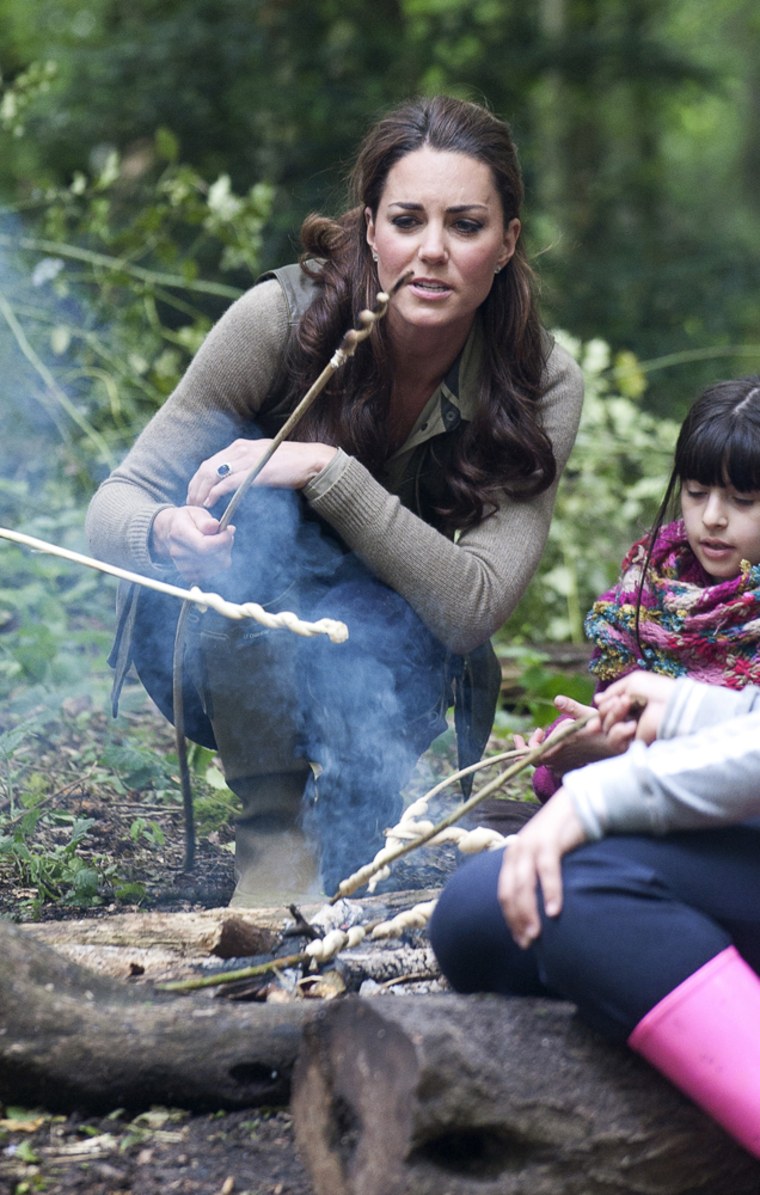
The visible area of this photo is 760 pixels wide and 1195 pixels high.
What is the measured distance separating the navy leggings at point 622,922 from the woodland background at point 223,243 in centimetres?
131

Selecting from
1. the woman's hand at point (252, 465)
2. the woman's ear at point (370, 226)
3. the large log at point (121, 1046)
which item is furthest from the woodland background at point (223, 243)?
A: the large log at point (121, 1046)

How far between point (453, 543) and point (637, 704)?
872 millimetres

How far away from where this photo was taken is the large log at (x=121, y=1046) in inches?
64.6

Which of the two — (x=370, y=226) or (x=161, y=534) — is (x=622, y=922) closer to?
(x=161, y=534)

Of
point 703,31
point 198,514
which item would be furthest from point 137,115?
point 703,31

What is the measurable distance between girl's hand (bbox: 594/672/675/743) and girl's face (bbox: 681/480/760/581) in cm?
45

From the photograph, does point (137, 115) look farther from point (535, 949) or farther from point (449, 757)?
point (535, 949)

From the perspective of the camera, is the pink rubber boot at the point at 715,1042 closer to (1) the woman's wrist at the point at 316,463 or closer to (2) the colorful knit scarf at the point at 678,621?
(2) the colorful knit scarf at the point at 678,621

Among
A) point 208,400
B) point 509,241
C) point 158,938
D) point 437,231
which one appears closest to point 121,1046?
point 158,938

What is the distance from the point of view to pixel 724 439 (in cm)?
207

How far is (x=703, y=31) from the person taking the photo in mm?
13922

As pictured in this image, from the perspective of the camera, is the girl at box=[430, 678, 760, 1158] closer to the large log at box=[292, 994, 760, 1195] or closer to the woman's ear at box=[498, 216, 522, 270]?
the large log at box=[292, 994, 760, 1195]

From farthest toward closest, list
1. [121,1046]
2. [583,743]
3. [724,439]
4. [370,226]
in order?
[370,226] < [724,439] < [583,743] < [121,1046]

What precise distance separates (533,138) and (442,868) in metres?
4.92
